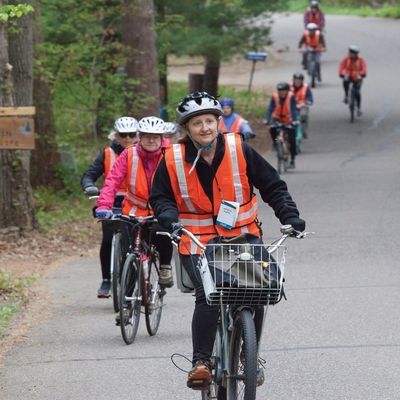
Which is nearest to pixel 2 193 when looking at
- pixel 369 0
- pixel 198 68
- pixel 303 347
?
pixel 303 347

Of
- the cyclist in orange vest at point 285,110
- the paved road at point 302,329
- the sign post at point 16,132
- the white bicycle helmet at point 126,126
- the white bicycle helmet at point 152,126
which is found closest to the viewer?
the paved road at point 302,329

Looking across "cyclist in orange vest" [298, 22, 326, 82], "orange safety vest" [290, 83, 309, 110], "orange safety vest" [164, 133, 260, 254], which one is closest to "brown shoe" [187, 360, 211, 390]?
"orange safety vest" [164, 133, 260, 254]

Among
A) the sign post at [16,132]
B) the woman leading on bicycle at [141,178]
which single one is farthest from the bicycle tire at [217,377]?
the sign post at [16,132]

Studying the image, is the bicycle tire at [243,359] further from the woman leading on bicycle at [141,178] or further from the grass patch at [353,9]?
the grass patch at [353,9]

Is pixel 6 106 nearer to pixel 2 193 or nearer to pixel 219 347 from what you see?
pixel 2 193

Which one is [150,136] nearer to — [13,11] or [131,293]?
[131,293]

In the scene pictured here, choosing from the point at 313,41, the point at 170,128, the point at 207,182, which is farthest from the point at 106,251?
the point at 313,41

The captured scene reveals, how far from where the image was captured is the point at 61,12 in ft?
58.4

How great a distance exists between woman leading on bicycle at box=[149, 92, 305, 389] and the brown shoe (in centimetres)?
37

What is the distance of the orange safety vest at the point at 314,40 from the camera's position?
3219cm

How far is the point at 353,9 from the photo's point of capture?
203ft

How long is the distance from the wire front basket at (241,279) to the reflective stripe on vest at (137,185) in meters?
3.47

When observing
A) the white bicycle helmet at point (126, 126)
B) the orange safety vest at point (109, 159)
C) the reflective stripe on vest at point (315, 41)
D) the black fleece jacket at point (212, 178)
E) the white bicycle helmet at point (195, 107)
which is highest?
the white bicycle helmet at point (195, 107)

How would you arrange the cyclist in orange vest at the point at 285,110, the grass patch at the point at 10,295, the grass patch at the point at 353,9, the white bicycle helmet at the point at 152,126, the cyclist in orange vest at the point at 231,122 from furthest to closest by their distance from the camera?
the grass patch at the point at 353,9 < the cyclist in orange vest at the point at 285,110 < the cyclist in orange vest at the point at 231,122 < the grass patch at the point at 10,295 < the white bicycle helmet at the point at 152,126
